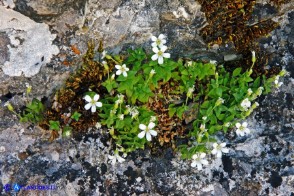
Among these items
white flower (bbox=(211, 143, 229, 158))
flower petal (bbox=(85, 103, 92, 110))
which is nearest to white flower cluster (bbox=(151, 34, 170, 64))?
flower petal (bbox=(85, 103, 92, 110))

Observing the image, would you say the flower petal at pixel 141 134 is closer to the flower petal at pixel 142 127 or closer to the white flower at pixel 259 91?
the flower petal at pixel 142 127

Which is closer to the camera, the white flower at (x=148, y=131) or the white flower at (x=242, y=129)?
the white flower at (x=148, y=131)

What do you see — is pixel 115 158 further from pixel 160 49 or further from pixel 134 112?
pixel 160 49

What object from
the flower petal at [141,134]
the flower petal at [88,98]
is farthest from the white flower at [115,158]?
the flower petal at [88,98]

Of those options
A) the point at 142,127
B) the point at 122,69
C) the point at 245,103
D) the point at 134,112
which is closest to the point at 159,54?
the point at 122,69

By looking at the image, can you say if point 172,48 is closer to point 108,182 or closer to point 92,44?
point 92,44

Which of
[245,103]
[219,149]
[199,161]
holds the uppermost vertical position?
[245,103]

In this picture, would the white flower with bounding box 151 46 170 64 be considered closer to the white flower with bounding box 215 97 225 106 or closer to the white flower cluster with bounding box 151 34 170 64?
the white flower cluster with bounding box 151 34 170 64
